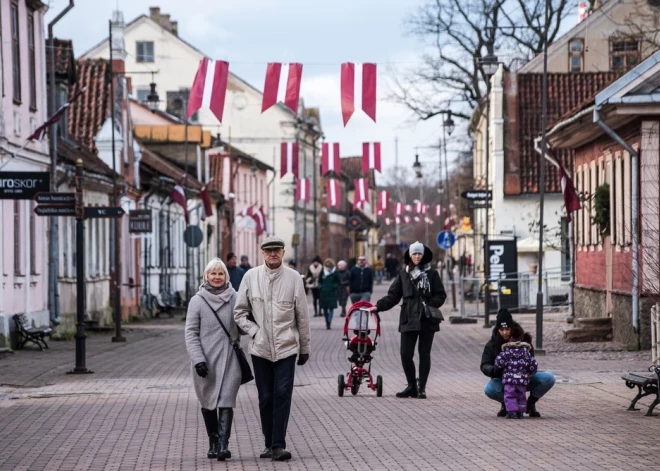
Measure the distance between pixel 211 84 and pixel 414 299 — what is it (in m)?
10.6

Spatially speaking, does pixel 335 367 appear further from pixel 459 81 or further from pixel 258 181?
pixel 258 181

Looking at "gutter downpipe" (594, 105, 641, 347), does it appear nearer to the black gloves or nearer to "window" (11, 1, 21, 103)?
"window" (11, 1, 21, 103)

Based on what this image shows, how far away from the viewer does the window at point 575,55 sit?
56634 millimetres

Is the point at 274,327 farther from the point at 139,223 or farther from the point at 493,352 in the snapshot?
the point at 139,223

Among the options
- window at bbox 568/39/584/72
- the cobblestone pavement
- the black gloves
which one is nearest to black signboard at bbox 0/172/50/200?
the cobblestone pavement

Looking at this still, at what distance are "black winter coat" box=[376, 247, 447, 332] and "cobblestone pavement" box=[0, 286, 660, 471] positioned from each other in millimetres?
906

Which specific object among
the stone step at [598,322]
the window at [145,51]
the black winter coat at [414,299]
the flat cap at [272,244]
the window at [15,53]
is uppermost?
the window at [145,51]

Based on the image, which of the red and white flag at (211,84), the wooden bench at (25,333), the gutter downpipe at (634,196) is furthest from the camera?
the wooden bench at (25,333)

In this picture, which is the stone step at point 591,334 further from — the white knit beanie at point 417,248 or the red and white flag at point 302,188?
the red and white flag at point 302,188

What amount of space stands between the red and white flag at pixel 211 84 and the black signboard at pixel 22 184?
5.93m

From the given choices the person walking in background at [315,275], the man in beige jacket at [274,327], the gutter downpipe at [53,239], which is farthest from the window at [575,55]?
the man in beige jacket at [274,327]

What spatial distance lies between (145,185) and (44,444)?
37275 millimetres

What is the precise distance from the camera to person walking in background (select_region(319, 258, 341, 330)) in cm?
3828

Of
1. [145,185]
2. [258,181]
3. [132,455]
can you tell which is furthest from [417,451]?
[258,181]
